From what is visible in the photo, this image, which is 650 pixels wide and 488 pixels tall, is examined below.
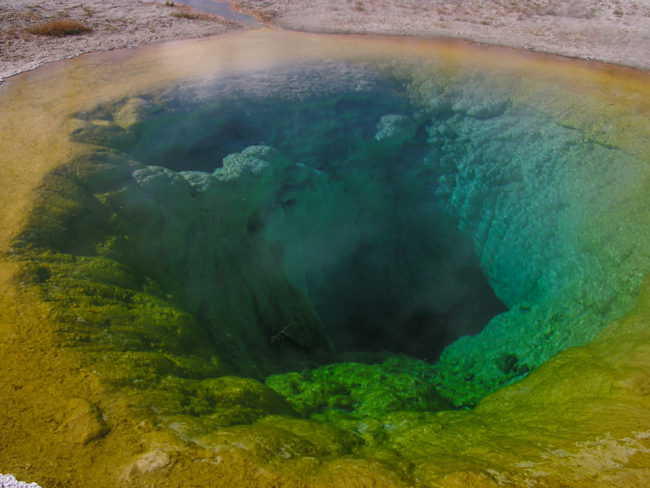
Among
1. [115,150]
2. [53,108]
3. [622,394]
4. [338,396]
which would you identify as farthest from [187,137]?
[622,394]

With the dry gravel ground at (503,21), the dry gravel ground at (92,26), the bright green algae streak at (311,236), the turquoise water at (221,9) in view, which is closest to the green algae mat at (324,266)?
the bright green algae streak at (311,236)

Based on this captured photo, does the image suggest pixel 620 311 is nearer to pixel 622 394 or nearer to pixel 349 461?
pixel 622 394

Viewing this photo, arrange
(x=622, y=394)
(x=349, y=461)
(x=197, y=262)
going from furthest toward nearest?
(x=197, y=262) → (x=622, y=394) → (x=349, y=461)

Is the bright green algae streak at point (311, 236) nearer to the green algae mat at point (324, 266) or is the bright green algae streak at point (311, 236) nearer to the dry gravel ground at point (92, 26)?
the green algae mat at point (324, 266)

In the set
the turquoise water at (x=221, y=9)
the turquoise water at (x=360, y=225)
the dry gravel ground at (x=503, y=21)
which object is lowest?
the turquoise water at (x=360, y=225)

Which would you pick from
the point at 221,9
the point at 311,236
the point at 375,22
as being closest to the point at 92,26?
the point at 221,9

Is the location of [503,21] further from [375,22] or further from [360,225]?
[360,225]

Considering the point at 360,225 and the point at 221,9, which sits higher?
the point at 221,9
